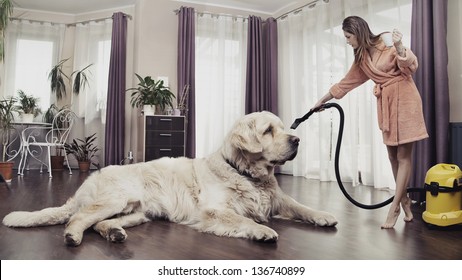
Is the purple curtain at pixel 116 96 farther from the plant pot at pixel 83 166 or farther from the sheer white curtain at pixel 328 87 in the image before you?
the sheer white curtain at pixel 328 87

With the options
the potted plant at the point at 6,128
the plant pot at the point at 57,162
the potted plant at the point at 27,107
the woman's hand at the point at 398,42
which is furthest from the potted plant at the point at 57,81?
the woman's hand at the point at 398,42

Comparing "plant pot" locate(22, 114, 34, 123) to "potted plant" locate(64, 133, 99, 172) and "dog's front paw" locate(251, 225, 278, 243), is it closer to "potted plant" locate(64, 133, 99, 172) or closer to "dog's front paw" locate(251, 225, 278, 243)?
"potted plant" locate(64, 133, 99, 172)

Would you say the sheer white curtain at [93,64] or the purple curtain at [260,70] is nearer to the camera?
the purple curtain at [260,70]

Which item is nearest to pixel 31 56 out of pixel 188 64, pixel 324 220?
pixel 188 64

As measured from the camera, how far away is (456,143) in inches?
107

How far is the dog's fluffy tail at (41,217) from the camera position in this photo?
178cm

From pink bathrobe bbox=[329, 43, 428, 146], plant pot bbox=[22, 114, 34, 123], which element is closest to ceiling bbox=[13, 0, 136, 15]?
plant pot bbox=[22, 114, 34, 123]

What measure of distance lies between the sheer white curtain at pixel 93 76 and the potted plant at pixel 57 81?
245mm

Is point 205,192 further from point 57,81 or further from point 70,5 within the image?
point 70,5

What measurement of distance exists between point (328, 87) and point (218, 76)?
2.01 meters

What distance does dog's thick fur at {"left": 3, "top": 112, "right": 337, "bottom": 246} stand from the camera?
177cm
